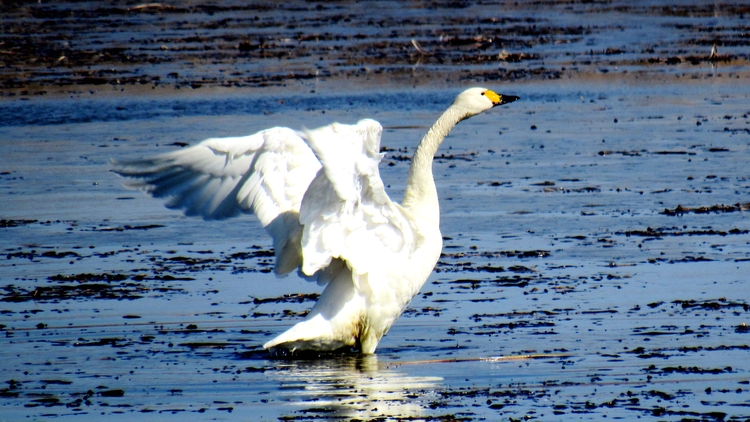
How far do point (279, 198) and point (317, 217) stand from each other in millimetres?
475

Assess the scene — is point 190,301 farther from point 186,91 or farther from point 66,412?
point 186,91

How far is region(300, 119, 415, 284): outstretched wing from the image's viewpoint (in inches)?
265

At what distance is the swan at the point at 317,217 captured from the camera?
733 cm

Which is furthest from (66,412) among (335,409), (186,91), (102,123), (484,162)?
(186,91)

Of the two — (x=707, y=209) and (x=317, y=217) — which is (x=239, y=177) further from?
(x=707, y=209)

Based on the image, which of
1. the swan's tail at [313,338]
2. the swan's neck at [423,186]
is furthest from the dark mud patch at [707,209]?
the swan's tail at [313,338]

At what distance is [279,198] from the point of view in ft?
25.2

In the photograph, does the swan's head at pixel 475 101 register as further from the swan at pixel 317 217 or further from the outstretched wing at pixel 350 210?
the outstretched wing at pixel 350 210

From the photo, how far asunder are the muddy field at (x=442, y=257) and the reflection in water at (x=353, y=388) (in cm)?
2

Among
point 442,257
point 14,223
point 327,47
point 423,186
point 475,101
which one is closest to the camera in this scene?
point 423,186

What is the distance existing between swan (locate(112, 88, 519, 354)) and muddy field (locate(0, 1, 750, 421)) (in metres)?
0.28

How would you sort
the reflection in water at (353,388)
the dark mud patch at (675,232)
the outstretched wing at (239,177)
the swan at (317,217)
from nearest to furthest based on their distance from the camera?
the reflection in water at (353,388)
the swan at (317,217)
the outstretched wing at (239,177)
the dark mud patch at (675,232)

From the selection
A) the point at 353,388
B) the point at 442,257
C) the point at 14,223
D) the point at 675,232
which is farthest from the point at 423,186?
the point at 14,223

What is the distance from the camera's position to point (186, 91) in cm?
2169
